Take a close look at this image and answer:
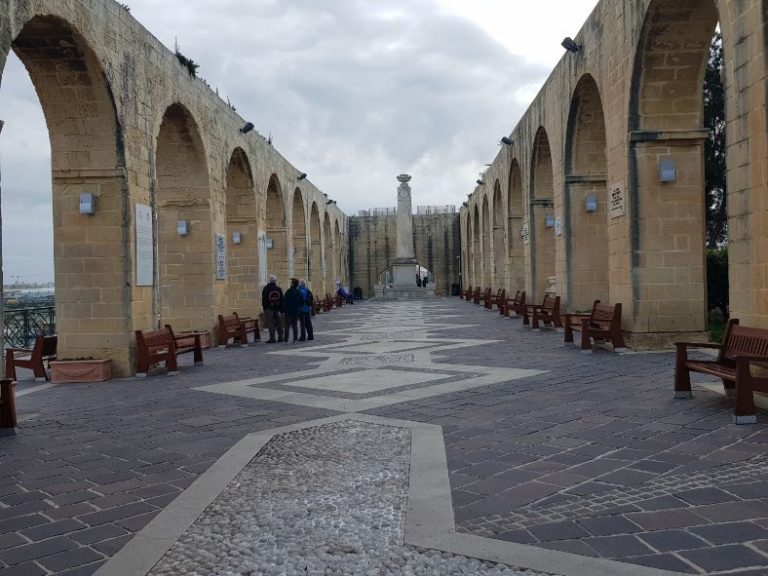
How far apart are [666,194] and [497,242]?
1693 cm

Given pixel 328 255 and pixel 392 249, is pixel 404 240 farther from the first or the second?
pixel 392 249

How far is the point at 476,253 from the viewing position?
35.3 m

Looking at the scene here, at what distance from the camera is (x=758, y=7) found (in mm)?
5820

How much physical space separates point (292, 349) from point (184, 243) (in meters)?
3.28

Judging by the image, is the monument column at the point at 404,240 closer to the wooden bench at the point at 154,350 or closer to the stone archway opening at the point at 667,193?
the stone archway opening at the point at 667,193

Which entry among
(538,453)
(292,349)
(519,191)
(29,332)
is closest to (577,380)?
(538,453)

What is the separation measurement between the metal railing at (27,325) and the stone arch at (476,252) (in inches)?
897

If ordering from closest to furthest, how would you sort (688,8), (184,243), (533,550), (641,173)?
(533,550)
(688,8)
(641,173)
(184,243)

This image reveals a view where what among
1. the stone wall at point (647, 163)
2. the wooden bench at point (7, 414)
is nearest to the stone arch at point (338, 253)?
the stone wall at point (647, 163)

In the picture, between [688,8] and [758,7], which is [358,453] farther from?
[688,8]

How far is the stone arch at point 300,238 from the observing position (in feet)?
83.3

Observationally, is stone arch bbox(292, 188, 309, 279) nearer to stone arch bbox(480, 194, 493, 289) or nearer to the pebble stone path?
stone arch bbox(480, 194, 493, 289)

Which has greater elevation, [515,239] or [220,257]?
[515,239]

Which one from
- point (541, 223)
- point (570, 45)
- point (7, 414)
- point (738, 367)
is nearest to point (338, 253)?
point (541, 223)
